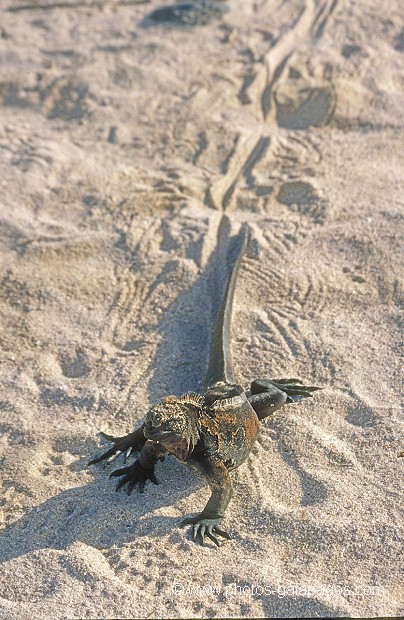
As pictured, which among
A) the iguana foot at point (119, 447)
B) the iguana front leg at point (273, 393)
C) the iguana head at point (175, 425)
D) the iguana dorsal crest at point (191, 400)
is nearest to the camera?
the iguana head at point (175, 425)

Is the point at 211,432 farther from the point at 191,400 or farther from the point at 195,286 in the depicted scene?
the point at 195,286

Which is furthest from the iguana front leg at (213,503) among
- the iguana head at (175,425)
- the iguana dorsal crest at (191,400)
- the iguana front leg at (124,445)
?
the iguana front leg at (124,445)

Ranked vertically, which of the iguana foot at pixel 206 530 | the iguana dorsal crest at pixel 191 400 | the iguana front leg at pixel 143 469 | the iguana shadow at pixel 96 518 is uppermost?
the iguana dorsal crest at pixel 191 400

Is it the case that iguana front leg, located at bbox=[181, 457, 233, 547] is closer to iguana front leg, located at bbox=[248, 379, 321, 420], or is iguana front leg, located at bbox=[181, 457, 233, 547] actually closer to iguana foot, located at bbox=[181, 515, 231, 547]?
iguana foot, located at bbox=[181, 515, 231, 547]

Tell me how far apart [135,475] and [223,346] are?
0.88 metres

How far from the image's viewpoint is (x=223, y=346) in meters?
3.91

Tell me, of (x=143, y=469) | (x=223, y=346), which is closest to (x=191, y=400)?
(x=143, y=469)

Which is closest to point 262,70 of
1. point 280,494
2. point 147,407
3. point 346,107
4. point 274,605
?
point 346,107

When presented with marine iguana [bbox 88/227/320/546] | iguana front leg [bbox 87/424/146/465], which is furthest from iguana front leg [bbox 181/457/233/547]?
iguana front leg [bbox 87/424/146/465]

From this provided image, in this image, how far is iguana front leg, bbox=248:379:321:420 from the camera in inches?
144

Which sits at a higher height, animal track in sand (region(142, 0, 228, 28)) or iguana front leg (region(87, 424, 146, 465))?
animal track in sand (region(142, 0, 228, 28))

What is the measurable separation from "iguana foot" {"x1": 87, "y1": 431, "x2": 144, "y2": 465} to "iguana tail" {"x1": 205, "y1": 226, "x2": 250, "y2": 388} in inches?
19.0

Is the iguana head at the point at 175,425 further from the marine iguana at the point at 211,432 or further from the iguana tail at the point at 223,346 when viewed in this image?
the iguana tail at the point at 223,346

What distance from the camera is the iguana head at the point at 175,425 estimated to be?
309cm
